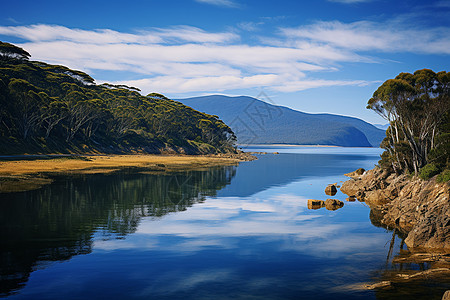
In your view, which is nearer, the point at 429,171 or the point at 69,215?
the point at 69,215

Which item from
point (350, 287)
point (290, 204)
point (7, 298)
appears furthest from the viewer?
point (290, 204)

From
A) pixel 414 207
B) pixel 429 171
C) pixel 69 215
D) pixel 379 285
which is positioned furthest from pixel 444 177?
pixel 69 215

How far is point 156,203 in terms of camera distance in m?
32.5

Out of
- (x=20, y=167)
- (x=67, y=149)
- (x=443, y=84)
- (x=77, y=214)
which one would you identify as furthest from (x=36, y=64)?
(x=443, y=84)

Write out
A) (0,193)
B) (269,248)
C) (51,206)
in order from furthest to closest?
(0,193) → (51,206) → (269,248)

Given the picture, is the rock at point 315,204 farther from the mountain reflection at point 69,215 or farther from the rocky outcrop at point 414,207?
the mountain reflection at point 69,215

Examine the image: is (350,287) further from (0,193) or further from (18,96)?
(18,96)

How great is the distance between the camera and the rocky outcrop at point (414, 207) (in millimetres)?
19219

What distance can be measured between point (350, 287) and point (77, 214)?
19189 millimetres

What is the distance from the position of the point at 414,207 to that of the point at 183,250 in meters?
17.8

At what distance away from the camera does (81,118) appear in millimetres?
93000

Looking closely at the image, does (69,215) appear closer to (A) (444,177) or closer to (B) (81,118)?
(A) (444,177)

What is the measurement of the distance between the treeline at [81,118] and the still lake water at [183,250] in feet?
157

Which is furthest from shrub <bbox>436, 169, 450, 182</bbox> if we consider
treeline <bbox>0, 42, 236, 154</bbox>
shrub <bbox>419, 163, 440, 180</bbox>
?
treeline <bbox>0, 42, 236, 154</bbox>
